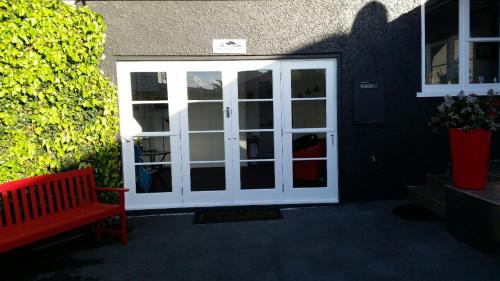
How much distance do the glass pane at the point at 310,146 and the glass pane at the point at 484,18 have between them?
2.74m

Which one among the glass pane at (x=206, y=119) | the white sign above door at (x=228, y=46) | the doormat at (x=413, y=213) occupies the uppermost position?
the white sign above door at (x=228, y=46)

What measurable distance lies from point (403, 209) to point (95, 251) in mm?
3873

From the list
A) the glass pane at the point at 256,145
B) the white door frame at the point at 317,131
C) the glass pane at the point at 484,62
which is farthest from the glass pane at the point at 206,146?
the glass pane at the point at 484,62

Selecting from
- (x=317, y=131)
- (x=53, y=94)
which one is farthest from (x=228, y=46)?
(x=53, y=94)

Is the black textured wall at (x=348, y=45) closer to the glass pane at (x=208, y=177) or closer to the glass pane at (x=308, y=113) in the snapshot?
the glass pane at (x=308, y=113)

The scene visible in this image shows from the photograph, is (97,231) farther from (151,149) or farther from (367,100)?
(367,100)

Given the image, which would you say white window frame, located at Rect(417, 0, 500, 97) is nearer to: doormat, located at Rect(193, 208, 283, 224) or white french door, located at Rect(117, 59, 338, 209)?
white french door, located at Rect(117, 59, 338, 209)

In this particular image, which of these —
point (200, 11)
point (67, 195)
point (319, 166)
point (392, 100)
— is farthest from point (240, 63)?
point (67, 195)

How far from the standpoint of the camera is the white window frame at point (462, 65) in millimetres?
5465

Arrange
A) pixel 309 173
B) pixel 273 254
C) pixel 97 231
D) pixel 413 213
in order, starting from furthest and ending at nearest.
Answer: pixel 309 173 < pixel 413 213 < pixel 97 231 < pixel 273 254

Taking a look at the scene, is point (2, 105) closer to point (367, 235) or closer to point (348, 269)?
point (348, 269)

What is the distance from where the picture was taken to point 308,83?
5.45m

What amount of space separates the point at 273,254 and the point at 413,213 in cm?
222

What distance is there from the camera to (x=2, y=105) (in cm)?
389
